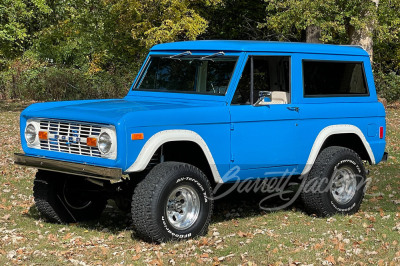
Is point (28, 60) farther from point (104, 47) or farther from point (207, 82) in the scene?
point (207, 82)

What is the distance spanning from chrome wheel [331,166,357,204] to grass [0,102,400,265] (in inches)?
10.7

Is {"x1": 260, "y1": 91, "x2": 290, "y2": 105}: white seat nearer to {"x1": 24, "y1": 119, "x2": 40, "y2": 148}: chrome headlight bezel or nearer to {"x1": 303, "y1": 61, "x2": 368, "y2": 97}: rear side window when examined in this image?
{"x1": 303, "y1": 61, "x2": 368, "y2": 97}: rear side window

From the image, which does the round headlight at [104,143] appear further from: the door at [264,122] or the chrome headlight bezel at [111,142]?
the door at [264,122]

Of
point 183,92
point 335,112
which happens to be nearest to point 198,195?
point 183,92

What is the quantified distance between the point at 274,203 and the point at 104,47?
1934 centimetres

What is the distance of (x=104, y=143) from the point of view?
22.0 feet

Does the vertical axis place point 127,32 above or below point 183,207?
above

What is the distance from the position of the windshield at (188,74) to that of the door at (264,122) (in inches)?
9.0

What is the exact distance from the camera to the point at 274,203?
30.4 ft

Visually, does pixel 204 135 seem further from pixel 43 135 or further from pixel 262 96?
pixel 43 135

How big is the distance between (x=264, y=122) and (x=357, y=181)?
168 centimetres

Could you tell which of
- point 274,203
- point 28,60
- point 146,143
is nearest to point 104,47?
point 28,60

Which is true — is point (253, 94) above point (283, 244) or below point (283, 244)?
above

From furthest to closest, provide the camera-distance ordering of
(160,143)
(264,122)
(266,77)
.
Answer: (266,77) → (264,122) → (160,143)
